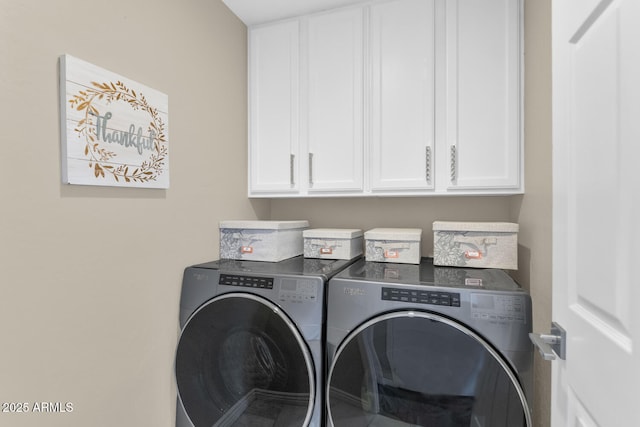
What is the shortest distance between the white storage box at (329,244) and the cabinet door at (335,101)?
0.26 meters

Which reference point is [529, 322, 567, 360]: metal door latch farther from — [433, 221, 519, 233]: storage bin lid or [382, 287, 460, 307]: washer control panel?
[433, 221, 519, 233]: storage bin lid

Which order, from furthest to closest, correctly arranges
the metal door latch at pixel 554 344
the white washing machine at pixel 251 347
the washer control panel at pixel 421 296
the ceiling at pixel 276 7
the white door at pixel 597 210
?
the ceiling at pixel 276 7, the white washing machine at pixel 251 347, the washer control panel at pixel 421 296, the metal door latch at pixel 554 344, the white door at pixel 597 210

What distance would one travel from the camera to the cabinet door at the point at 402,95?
5.22ft

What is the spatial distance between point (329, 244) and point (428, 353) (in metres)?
0.81

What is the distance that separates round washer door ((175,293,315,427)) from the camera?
1.23m

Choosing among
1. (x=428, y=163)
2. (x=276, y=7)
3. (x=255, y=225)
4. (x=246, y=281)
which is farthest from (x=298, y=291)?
(x=276, y=7)

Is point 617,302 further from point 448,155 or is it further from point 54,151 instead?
point 54,151

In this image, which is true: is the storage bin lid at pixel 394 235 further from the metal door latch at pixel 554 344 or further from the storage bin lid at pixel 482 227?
the metal door latch at pixel 554 344

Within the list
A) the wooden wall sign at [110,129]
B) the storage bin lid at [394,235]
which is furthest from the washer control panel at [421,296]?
the wooden wall sign at [110,129]

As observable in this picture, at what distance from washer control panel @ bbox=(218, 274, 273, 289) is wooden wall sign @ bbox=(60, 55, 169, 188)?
481 millimetres

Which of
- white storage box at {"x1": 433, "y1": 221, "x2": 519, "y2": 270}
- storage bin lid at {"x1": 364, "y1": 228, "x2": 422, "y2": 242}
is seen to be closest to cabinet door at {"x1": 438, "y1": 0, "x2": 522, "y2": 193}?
white storage box at {"x1": 433, "y1": 221, "x2": 519, "y2": 270}

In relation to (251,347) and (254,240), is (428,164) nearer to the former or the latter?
(254,240)

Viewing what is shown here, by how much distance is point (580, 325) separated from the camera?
26.9 inches

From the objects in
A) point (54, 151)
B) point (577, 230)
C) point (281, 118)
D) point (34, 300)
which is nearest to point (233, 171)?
point (281, 118)
